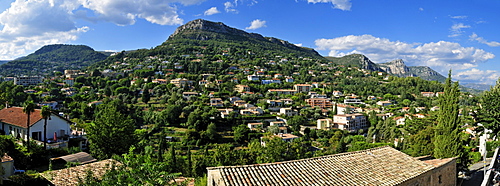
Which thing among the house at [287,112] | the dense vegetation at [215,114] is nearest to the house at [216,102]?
the dense vegetation at [215,114]

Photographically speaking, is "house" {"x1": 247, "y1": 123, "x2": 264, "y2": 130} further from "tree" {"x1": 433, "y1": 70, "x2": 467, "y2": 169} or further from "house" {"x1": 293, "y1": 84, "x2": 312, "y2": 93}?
"house" {"x1": 293, "y1": 84, "x2": 312, "y2": 93}

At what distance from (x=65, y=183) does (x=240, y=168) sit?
6.73m

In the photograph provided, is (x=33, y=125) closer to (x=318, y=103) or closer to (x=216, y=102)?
(x=216, y=102)

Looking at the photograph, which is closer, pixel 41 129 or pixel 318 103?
pixel 41 129

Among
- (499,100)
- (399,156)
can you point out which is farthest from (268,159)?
(499,100)

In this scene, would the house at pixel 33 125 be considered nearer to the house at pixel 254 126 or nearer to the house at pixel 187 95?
the house at pixel 254 126

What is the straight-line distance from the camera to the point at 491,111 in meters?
16.0

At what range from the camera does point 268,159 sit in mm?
20984

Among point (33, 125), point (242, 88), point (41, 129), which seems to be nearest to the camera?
point (33, 125)

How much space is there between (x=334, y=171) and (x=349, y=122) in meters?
57.1

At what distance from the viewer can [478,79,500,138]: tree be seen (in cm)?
1579

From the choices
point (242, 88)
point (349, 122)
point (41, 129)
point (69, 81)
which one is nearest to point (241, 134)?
point (349, 122)

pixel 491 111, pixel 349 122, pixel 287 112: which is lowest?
pixel 349 122

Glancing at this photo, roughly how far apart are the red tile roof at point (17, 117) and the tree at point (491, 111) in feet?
94.5
